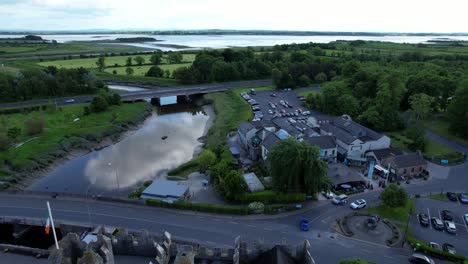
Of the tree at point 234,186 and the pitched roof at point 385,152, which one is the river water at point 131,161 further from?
the pitched roof at point 385,152

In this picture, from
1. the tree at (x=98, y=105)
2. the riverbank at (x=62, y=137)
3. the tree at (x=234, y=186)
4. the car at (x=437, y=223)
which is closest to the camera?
the car at (x=437, y=223)

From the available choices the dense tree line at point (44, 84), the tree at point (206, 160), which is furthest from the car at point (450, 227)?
the dense tree line at point (44, 84)

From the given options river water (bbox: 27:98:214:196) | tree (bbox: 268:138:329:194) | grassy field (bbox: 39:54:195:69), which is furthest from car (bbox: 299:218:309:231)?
grassy field (bbox: 39:54:195:69)

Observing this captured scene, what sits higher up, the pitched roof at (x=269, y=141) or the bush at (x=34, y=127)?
the pitched roof at (x=269, y=141)

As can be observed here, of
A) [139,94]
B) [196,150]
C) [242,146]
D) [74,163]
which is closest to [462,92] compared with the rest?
[242,146]

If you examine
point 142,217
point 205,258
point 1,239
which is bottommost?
point 1,239

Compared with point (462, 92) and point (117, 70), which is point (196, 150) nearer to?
point (462, 92)

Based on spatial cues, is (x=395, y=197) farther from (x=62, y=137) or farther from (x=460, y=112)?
(x=62, y=137)

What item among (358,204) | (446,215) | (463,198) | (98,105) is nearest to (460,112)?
(463,198)
